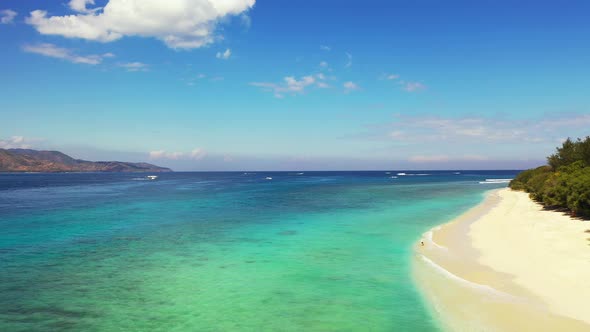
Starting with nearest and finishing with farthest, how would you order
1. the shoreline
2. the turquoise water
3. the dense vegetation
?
the shoreline, the turquoise water, the dense vegetation

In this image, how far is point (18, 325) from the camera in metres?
13.4

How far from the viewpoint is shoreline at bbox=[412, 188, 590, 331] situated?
1337 centimetres

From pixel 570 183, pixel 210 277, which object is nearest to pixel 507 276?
pixel 210 277

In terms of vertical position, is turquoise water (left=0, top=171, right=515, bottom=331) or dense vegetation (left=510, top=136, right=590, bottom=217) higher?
dense vegetation (left=510, top=136, right=590, bottom=217)

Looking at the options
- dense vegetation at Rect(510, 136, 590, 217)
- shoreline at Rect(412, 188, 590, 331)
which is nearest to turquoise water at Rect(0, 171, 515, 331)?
shoreline at Rect(412, 188, 590, 331)

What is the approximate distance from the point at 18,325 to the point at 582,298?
2115 centimetres

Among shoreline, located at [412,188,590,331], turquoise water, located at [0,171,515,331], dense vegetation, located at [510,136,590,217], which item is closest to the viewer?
shoreline, located at [412,188,590,331]

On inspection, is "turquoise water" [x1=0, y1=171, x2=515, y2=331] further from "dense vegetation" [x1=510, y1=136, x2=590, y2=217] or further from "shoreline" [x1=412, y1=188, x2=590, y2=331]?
"dense vegetation" [x1=510, y1=136, x2=590, y2=217]

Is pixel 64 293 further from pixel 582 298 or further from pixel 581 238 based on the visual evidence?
pixel 581 238

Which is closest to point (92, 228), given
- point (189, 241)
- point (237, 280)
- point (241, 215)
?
point (189, 241)

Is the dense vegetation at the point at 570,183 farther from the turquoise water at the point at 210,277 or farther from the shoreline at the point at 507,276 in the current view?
the turquoise water at the point at 210,277

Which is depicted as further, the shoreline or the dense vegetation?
the dense vegetation

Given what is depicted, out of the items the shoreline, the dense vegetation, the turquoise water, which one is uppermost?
the dense vegetation

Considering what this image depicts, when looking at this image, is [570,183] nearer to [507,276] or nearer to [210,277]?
[507,276]
